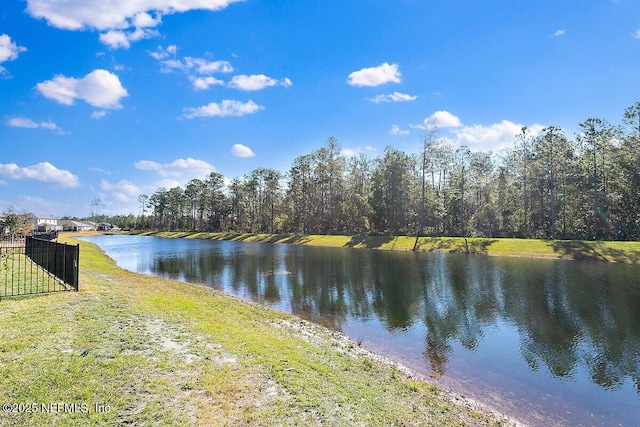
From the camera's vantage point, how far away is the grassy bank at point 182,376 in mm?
5230

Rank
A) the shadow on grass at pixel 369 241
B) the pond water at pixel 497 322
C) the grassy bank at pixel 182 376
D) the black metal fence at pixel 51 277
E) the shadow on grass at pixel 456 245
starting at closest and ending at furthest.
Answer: the grassy bank at pixel 182 376, the pond water at pixel 497 322, the black metal fence at pixel 51 277, the shadow on grass at pixel 456 245, the shadow on grass at pixel 369 241

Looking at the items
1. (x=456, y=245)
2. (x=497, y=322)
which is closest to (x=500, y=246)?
(x=456, y=245)

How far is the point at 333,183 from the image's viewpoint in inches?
2916

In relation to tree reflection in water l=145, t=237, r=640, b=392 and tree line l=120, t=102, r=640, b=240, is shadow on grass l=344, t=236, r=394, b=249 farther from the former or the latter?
tree reflection in water l=145, t=237, r=640, b=392

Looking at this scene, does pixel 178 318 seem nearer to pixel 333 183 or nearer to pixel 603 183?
pixel 603 183

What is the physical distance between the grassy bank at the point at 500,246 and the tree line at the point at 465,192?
6876mm

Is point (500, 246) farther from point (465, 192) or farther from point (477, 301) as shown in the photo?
point (477, 301)

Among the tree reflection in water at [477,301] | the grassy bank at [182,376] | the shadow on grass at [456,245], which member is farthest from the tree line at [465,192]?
the grassy bank at [182,376]

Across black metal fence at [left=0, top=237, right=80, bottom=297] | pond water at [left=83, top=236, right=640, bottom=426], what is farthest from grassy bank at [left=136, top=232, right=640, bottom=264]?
black metal fence at [left=0, top=237, right=80, bottom=297]

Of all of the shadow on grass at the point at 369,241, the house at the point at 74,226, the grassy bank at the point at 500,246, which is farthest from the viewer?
the house at the point at 74,226

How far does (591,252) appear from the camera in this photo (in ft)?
124

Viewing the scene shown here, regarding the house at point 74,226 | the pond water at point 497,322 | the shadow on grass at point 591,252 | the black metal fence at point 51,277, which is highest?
the house at point 74,226

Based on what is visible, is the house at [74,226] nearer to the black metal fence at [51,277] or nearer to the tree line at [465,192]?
the tree line at [465,192]

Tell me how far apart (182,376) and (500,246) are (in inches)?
1821
